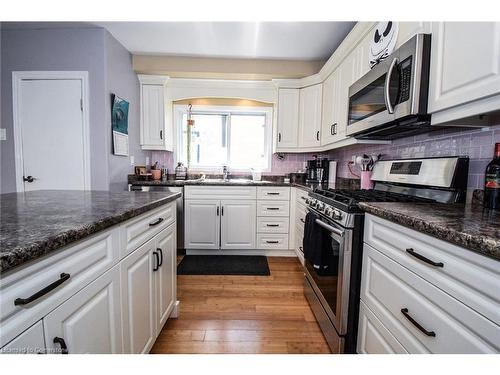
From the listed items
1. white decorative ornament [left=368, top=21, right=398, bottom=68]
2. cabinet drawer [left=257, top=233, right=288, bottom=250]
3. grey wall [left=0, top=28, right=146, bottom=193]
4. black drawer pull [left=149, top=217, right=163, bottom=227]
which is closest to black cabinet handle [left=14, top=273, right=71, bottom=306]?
black drawer pull [left=149, top=217, right=163, bottom=227]

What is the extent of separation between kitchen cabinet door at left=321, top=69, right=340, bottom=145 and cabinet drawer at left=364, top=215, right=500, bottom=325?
155 cm

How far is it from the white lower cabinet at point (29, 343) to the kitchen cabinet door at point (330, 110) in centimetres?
236

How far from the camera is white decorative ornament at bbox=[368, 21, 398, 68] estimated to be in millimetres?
1409

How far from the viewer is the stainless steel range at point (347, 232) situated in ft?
4.02

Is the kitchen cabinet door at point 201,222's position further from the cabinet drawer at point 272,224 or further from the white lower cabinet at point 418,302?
the white lower cabinet at point 418,302

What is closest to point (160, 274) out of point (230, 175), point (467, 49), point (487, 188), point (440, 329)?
point (440, 329)

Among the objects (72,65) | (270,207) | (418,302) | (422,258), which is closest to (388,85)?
(422,258)

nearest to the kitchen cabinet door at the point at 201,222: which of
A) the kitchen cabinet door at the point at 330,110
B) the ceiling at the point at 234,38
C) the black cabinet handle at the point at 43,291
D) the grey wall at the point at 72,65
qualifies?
the grey wall at the point at 72,65

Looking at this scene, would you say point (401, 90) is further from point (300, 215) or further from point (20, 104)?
point (20, 104)

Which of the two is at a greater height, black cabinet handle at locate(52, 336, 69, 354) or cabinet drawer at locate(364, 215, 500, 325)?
cabinet drawer at locate(364, 215, 500, 325)

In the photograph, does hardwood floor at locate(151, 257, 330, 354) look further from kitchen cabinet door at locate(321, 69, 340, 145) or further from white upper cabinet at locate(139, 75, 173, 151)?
white upper cabinet at locate(139, 75, 173, 151)

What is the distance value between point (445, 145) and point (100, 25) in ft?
10.5

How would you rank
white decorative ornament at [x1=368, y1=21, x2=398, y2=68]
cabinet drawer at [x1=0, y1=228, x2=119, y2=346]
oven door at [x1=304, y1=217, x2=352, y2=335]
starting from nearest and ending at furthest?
cabinet drawer at [x1=0, y1=228, x2=119, y2=346] < oven door at [x1=304, y1=217, x2=352, y2=335] < white decorative ornament at [x1=368, y1=21, x2=398, y2=68]

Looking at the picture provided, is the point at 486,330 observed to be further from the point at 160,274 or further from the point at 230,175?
the point at 230,175
